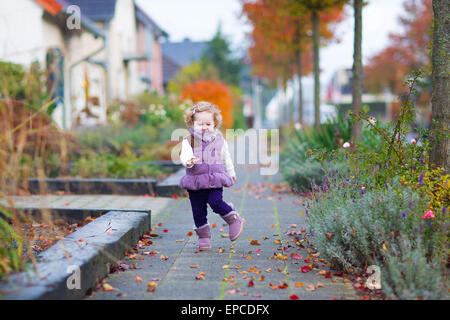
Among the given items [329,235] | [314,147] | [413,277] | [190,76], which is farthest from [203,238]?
[190,76]

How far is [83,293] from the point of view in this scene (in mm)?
3262

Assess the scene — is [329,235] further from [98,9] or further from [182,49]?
[182,49]

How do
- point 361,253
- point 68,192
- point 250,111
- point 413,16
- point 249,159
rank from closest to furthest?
point 361,253 → point 68,192 → point 249,159 → point 413,16 → point 250,111

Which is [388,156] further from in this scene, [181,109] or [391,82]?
[391,82]

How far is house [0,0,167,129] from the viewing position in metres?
12.4

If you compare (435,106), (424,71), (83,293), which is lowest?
(83,293)

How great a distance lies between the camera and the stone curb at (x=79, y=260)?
2.81 m

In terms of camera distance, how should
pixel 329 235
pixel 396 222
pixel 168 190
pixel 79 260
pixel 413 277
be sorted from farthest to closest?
pixel 168 190, pixel 329 235, pixel 396 222, pixel 79 260, pixel 413 277

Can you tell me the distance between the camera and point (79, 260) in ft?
10.8

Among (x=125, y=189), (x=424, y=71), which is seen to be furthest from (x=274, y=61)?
(x=424, y=71)

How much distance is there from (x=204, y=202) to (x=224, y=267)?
2.63 ft

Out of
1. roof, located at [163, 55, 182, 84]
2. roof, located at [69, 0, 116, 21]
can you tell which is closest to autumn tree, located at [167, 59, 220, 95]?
roof, located at [163, 55, 182, 84]

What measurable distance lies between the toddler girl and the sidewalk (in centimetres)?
23

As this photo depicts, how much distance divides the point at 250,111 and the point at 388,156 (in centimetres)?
6585
